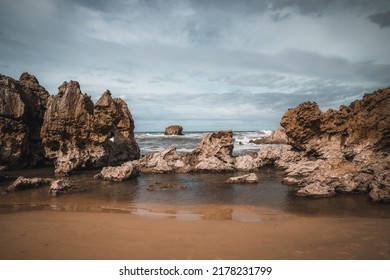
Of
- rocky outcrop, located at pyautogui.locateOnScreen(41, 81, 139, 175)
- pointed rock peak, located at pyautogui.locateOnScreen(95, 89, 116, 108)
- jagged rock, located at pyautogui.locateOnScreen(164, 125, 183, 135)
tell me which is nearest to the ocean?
pointed rock peak, located at pyautogui.locateOnScreen(95, 89, 116, 108)

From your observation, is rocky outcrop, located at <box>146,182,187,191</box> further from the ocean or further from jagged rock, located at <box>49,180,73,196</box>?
the ocean

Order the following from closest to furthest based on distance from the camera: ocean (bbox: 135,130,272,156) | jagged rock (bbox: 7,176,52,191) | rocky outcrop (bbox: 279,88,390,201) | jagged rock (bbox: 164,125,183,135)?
rocky outcrop (bbox: 279,88,390,201)
jagged rock (bbox: 7,176,52,191)
ocean (bbox: 135,130,272,156)
jagged rock (bbox: 164,125,183,135)

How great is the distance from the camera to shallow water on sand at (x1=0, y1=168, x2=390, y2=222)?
747 cm

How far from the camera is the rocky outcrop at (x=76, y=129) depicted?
15156mm

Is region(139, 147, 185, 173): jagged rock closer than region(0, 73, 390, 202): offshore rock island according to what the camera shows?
No

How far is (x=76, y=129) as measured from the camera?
15.6 metres

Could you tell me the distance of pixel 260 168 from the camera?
54.9ft

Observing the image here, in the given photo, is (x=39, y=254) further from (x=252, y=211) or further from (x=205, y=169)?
(x=205, y=169)

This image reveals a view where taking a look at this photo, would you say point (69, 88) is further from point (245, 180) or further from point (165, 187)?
point (245, 180)

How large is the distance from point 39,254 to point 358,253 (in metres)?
5.46

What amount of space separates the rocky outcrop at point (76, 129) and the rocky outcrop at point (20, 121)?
7.03ft

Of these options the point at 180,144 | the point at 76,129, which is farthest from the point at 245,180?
the point at 180,144

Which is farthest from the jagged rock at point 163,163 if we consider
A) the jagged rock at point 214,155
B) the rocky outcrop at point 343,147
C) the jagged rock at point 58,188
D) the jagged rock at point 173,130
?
the jagged rock at point 173,130

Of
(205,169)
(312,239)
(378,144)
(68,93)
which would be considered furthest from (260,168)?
(68,93)
